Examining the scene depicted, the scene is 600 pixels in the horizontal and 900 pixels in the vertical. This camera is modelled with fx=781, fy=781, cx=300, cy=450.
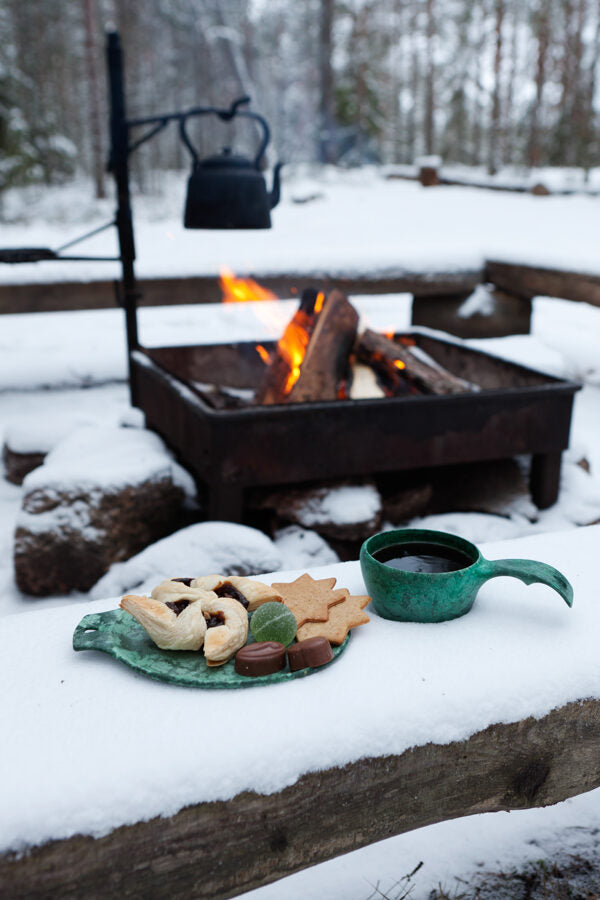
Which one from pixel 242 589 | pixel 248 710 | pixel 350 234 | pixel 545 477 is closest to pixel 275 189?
pixel 545 477

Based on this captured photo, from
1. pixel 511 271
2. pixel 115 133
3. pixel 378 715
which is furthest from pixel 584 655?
pixel 511 271

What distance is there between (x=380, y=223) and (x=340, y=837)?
35.0 feet

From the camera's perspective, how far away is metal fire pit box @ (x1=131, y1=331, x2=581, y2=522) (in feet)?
9.43

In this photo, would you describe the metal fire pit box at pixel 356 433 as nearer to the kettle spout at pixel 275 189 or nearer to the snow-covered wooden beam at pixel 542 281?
the kettle spout at pixel 275 189

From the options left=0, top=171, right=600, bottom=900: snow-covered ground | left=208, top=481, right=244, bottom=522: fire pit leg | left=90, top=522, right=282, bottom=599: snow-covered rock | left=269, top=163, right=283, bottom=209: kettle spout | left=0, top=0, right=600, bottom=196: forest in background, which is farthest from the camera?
left=0, top=0, right=600, bottom=196: forest in background

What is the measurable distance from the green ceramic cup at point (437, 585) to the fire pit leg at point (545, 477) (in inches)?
83.8

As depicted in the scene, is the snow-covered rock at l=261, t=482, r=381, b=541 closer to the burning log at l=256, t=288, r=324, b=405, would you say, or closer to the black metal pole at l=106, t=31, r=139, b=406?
the burning log at l=256, t=288, r=324, b=405

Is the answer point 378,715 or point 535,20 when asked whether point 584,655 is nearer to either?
point 378,715

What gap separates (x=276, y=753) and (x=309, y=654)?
0.19m

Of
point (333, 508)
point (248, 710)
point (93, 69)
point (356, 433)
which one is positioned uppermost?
point (93, 69)

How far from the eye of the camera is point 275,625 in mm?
1342

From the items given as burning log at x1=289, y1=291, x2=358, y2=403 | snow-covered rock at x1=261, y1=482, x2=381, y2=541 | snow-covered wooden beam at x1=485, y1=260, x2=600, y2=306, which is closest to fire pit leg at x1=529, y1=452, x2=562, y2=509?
snow-covered rock at x1=261, y1=482, x2=381, y2=541

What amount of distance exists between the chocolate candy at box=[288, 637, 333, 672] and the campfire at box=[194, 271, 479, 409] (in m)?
1.98

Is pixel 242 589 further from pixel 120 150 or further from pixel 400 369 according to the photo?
pixel 120 150
